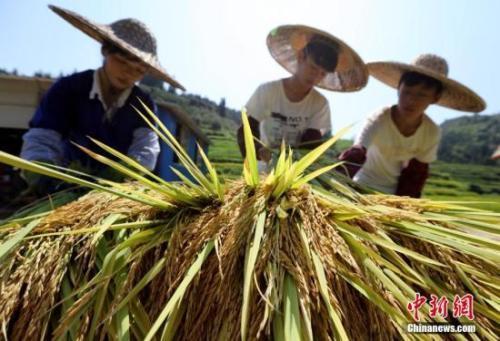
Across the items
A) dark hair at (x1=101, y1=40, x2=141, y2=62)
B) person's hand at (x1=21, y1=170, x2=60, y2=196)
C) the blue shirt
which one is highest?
dark hair at (x1=101, y1=40, x2=141, y2=62)

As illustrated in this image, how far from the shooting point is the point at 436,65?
8.68 ft

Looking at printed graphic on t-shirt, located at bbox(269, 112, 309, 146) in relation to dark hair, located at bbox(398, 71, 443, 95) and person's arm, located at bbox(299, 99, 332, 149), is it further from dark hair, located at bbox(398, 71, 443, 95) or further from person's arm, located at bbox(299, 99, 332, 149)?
dark hair, located at bbox(398, 71, 443, 95)

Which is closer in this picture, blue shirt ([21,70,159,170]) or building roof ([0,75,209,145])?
blue shirt ([21,70,159,170])

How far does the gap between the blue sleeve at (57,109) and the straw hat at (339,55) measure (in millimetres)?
1536

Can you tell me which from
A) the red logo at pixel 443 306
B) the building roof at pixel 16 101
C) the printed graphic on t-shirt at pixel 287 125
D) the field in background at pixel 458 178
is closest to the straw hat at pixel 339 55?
the printed graphic on t-shirt at pixel 287 125

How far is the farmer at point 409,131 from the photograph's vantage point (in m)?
2.61

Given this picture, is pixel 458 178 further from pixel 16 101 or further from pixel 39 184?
pixel 39 184

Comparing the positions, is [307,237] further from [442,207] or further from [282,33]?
[282,33]

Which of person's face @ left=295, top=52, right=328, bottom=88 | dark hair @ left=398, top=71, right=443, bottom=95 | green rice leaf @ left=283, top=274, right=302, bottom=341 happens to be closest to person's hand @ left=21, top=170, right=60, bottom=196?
green rice leaf @ left=283, top=274, right=302, bottom=341

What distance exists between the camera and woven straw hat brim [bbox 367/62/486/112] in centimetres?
259

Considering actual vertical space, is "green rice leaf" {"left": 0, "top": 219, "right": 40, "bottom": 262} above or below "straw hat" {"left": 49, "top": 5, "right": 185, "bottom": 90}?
below

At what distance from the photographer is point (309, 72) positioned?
104 inches

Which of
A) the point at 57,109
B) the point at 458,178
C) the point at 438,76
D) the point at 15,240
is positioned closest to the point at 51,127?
the point at 57,109

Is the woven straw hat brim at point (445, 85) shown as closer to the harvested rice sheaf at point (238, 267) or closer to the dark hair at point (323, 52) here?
the dark hair at point (323, 52)
